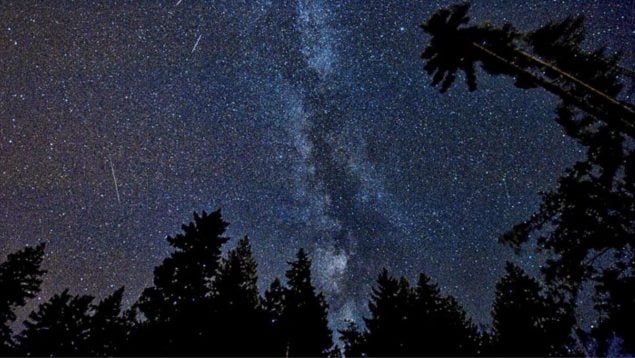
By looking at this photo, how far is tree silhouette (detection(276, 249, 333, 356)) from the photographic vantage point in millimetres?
18812

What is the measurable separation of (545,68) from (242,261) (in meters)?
20.5

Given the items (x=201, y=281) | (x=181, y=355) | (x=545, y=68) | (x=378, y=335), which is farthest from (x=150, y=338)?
(x=545, y=68)

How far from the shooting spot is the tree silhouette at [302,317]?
18.8 m

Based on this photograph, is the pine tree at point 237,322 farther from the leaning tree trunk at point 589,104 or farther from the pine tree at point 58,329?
the leaning tree trunk at point 589,104

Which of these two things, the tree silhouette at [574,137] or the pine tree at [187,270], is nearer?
the tree silhouette at [574,137]

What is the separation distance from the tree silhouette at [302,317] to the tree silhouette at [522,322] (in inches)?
416

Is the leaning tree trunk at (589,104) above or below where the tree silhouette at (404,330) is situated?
above

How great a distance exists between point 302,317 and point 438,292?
10.0 meters

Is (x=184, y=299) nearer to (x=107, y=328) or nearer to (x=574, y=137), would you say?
(x=107, y=328)

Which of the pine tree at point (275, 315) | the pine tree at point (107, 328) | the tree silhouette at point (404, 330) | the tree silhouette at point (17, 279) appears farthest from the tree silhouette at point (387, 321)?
the tree silhouette at point (17, 279)

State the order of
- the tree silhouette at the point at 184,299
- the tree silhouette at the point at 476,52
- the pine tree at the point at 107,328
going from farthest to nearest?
the pine tree at the point at 107,328, the tree silhouette at the point at 184,299, the tree silhouette at the point at 476,52

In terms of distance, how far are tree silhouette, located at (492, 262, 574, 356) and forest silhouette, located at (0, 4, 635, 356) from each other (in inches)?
2.5

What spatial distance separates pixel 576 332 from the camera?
1806 cm

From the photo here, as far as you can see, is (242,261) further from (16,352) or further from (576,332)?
(576,332)
